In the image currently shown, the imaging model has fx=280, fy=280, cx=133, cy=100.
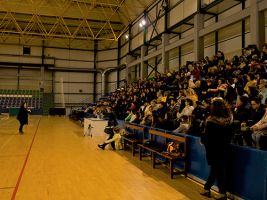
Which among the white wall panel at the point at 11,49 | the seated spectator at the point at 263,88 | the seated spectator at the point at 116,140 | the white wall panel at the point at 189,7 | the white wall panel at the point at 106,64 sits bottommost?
the seated spectator at the point at 116,140

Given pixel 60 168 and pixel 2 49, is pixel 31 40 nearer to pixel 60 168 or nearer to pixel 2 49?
pixel 2 49

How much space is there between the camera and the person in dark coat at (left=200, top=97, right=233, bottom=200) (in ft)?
13.5

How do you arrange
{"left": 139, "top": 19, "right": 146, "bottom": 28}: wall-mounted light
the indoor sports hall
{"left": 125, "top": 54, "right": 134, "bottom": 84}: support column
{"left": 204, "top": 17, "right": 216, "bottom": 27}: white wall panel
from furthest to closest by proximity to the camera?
{"left": 125, "top": 54, "right": 134, "bottom": 84}: support column
{"left": 139, "top": 19, "right": 146, "bottom": 28}: wall-mounted light
{"left": 204, "top": 17, "right": 216, "bottom": 27}: white wall panel
the indoor sports hall

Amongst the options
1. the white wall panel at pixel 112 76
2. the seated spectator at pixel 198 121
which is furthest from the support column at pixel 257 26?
the white wall panel at pixel 112 76

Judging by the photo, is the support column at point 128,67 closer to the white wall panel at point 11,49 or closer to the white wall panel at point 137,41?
the white wall panel at point 137,41

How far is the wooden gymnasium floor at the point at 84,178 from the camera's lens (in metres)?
4.50

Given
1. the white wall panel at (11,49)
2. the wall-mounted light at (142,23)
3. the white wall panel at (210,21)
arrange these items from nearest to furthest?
the white wall panel at (210,21) → the wall-mounted light at (142,23) → the white wall panel at (11,49)

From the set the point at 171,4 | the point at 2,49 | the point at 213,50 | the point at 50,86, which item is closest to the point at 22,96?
the point at 50,86

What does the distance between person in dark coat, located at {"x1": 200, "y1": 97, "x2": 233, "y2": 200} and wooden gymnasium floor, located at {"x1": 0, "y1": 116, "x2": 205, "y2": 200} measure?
503 mm

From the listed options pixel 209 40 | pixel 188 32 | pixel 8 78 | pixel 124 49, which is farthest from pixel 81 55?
pixel 209 40

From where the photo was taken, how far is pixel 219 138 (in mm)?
4102

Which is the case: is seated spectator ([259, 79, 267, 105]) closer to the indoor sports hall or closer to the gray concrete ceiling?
the indoor sports hall

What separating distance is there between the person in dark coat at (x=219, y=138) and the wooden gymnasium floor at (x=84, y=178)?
0.50 m

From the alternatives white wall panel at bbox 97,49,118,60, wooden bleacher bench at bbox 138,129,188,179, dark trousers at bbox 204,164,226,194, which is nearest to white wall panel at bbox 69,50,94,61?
white wall panel at bbox 97,49,118,60
